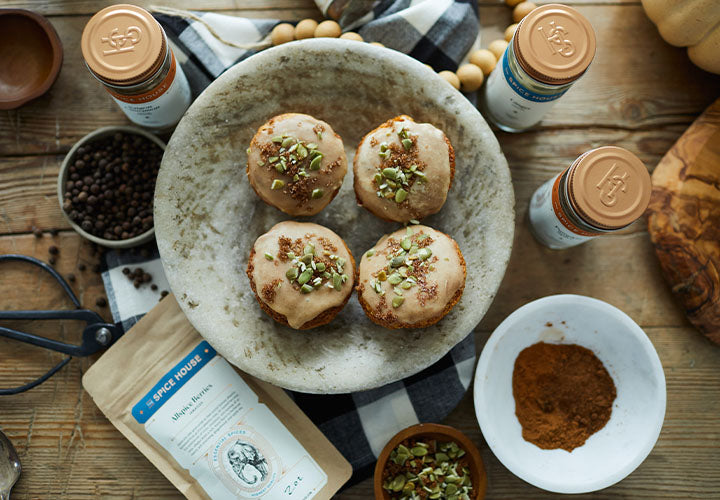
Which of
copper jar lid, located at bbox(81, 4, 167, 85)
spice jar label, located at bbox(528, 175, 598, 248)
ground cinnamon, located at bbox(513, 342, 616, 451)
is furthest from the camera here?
ground cinnamon, located at bbox(513, 342, 616, 451)

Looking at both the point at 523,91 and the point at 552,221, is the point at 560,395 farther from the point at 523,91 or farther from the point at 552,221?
the point at 523,91

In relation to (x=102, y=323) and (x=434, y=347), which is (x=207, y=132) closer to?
(x=102, y=323)

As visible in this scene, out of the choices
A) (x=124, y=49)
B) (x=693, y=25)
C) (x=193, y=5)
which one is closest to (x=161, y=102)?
(x=124, y=49)

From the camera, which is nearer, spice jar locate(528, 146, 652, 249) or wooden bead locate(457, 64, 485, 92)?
spice jar locate(528, 146, 652, 249)

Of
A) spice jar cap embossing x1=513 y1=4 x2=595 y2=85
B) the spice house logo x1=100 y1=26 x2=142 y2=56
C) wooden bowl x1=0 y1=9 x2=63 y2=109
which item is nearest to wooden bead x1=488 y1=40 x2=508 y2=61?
spice jar cap embossing x1=513 y1=4 x2=595 y2=85

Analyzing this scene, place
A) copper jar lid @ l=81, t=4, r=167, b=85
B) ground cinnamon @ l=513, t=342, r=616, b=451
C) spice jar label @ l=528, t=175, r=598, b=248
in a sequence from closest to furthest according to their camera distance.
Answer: copper jar lid @ l=81, t=4, r=167, b=85 → spice jar label @ l=528, t=175, r=598, b=248 → ground cinnamon @ l=513, t=342, r=616, b=451

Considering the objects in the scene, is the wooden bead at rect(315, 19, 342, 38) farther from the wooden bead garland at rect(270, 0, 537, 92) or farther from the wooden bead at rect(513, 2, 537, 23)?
the wooden bead at rect(513, 2, 537, 23)

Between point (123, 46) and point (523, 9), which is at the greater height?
point (123, 46)
